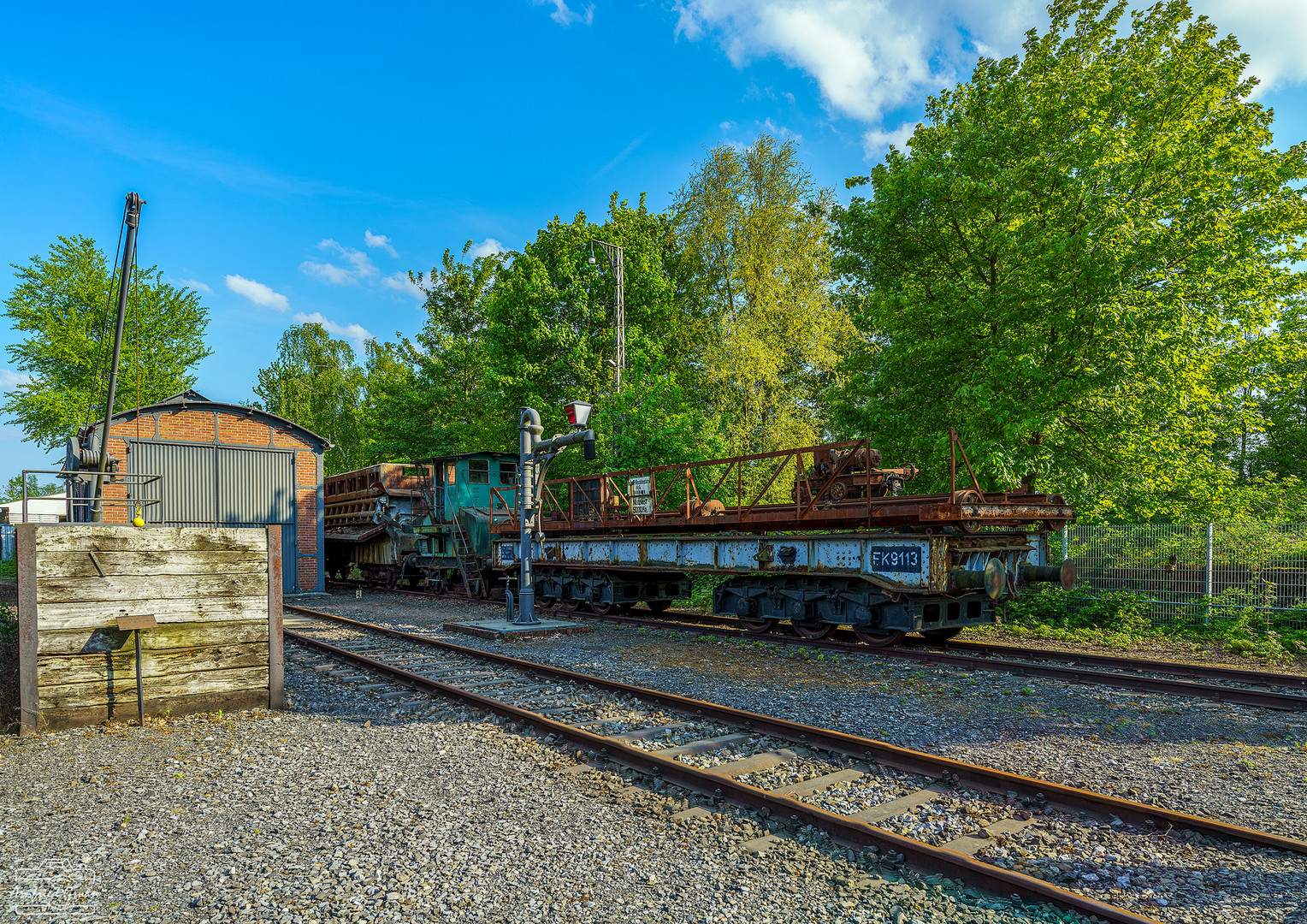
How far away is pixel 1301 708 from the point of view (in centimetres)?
684

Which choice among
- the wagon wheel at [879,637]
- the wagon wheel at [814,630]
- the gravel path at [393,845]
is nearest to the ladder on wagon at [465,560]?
the wagon wheel at [814,630]

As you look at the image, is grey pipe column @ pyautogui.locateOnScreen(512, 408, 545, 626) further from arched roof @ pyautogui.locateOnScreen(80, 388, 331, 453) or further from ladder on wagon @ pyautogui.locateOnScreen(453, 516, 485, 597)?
arched roof @ pyautogui.locateOnScreen(80, 388, 331, 453)

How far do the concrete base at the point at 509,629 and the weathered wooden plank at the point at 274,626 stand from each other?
15.1ft

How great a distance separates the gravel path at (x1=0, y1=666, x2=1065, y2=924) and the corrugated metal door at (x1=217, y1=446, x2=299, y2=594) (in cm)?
1665

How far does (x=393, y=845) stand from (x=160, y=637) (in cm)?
417

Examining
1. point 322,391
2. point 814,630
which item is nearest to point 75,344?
point 322,391

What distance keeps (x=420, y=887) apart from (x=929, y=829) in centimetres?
290

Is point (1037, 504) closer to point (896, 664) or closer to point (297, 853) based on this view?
point (896, 664)

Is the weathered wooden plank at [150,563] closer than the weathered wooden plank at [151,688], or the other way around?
the weathered wooden plank at [150,563]

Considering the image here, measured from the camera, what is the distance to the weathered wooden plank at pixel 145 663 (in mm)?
6418

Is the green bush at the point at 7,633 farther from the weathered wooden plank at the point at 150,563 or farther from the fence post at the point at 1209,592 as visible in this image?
the fence post at the point at 1209,592

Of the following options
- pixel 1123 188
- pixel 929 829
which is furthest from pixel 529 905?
pixel 1123 188

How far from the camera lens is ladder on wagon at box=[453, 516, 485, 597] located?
19.7m

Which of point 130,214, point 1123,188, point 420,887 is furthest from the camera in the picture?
point 1123,188
